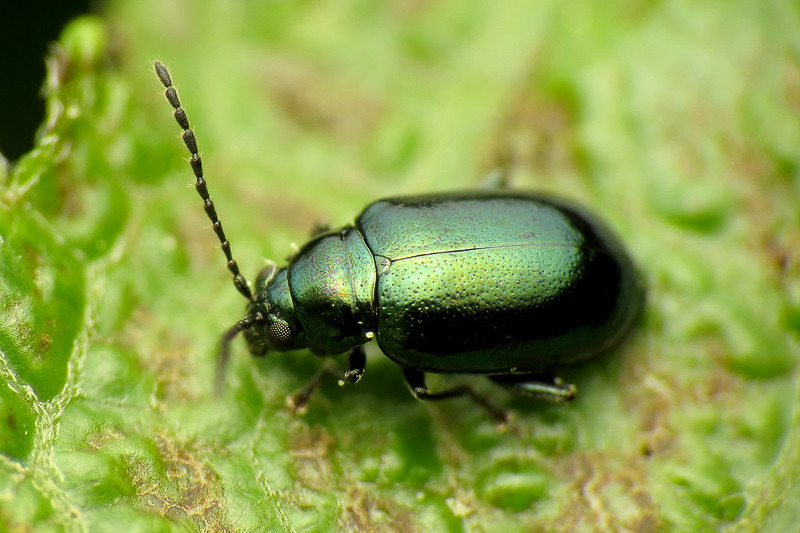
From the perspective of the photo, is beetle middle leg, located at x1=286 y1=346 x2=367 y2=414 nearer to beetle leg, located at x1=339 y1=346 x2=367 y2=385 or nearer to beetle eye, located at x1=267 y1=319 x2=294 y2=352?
beetle leg, located at x1=339 y1=346 x2=367 y2=385

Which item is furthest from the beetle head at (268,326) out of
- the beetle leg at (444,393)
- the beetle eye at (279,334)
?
the beetle leg at (444,393)

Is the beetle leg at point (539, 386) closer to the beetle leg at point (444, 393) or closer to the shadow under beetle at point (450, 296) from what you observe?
the shadow under beetle at point (450, 296)

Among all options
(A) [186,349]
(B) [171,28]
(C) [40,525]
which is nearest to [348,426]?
(A) [186,349]

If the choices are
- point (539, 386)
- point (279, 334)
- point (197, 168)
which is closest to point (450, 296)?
point (539, 386)

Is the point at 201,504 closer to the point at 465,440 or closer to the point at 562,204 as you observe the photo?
the point at 465,440

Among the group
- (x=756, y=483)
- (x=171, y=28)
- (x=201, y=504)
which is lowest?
(x=756, y=483)

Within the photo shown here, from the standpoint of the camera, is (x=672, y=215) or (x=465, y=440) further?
(x=672, y=215)

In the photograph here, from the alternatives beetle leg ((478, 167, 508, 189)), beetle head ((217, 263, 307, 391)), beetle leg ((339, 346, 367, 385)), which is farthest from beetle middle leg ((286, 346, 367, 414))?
beetle leg ((478, 167, 508, 189))
